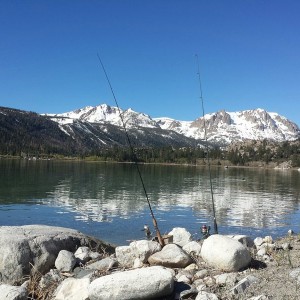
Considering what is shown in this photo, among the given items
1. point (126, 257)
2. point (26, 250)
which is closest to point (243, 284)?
point (126, 257)

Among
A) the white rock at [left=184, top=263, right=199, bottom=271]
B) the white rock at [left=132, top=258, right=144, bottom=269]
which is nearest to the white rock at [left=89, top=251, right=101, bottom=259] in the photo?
the white rock at [left=132, top=258, right=144, bottom=269]

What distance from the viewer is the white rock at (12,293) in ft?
26.3

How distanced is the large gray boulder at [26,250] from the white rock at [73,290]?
1.42 meters

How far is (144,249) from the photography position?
31.4 ft

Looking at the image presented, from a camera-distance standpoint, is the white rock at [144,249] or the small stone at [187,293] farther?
the white rock at [144,249]

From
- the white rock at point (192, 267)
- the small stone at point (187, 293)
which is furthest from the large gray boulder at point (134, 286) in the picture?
the white rock at point (192, 267)

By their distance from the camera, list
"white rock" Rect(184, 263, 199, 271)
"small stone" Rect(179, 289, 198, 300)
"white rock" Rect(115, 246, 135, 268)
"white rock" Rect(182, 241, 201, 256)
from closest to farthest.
Result: "small stone" Rect(179, 289, 198, 300), "white rock" Rect(184, 263, 199, 271), "white rock" Rect(115, 246, 135, 268), "white rock" Rect(182, 241, 201, 256)

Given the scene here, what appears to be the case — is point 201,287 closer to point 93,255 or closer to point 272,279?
point 272,279

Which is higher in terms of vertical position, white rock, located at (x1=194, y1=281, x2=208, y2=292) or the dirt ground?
the dirt ground

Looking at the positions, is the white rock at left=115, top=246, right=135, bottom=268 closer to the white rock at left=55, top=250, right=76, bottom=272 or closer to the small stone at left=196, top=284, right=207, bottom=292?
the white rock at left=55, top=250, right=76, bottom=272

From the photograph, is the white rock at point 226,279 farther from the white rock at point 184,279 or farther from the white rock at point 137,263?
the white rock at point 137,263

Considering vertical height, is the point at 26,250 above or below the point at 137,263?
above

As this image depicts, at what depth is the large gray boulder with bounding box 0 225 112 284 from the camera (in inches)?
368

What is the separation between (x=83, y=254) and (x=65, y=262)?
798 millimetres
